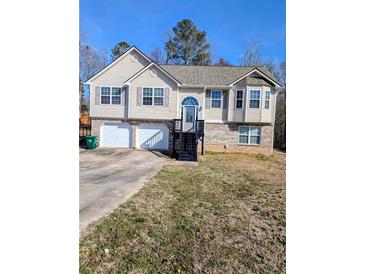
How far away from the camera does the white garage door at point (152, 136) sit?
47.9 feet

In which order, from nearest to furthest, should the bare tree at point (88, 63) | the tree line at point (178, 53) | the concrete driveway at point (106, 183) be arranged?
the concrete driveway at point (106, 183), the bare tree at point (88, 63), the tree line at point (178, 53)

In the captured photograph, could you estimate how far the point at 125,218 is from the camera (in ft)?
13.2

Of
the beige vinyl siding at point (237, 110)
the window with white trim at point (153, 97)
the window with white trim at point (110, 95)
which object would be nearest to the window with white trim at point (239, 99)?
the beige vinyl siding at point (237, 110)

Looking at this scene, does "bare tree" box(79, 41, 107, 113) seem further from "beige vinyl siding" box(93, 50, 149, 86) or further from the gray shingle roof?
the gray shingle roof

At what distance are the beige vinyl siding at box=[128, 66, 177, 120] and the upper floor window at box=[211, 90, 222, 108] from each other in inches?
117

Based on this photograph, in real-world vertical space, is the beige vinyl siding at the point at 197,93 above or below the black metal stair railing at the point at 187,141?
above

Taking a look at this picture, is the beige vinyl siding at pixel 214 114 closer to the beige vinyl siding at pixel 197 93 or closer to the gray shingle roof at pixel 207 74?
the beige vinyl siding at pixel 197 93

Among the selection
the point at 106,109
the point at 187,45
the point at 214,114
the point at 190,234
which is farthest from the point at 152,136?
the point at 187,45

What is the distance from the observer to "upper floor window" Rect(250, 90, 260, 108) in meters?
14.4

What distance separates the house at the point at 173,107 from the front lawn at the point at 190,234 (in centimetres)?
856

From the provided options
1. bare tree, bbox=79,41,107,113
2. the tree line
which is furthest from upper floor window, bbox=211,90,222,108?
bare tree, bbox=79,41,107,113

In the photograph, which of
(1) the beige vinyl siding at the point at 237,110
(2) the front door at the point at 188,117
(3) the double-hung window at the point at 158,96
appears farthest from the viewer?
(2) the front door at the point at 188,117

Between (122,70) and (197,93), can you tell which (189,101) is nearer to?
(197,93)
